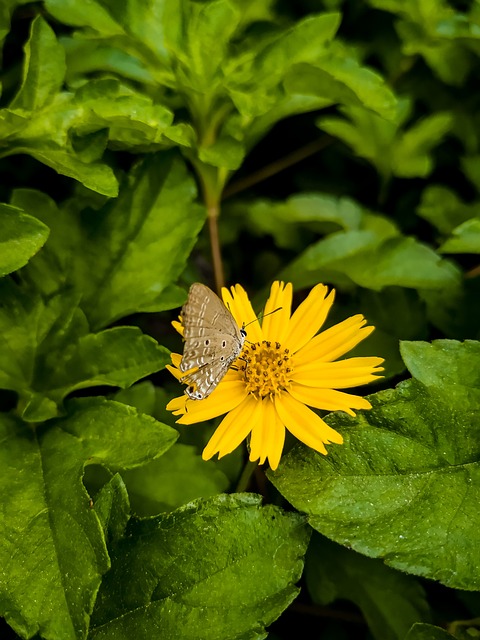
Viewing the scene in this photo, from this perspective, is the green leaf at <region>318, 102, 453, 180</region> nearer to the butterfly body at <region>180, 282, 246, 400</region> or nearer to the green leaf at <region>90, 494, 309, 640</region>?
the butterfly body at <region>180, 282, 246, 400</region>

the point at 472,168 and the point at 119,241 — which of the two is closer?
the point at 119,241

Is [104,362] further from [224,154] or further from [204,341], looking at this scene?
[224,154]

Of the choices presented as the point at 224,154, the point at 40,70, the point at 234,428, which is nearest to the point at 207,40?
the point at 224,154

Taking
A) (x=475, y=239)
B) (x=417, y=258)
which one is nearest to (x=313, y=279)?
(x=417, y=258)

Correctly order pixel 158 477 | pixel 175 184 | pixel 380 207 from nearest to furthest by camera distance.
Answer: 1. pixel 158 477
2. pixel 175 184
3. pixel 380 207

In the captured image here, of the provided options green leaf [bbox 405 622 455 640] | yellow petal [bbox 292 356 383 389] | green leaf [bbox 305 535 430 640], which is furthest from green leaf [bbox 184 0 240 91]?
green leaf [bbox 405 622 455 640]

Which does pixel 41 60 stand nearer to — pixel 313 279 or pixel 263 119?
pixel 263 119
